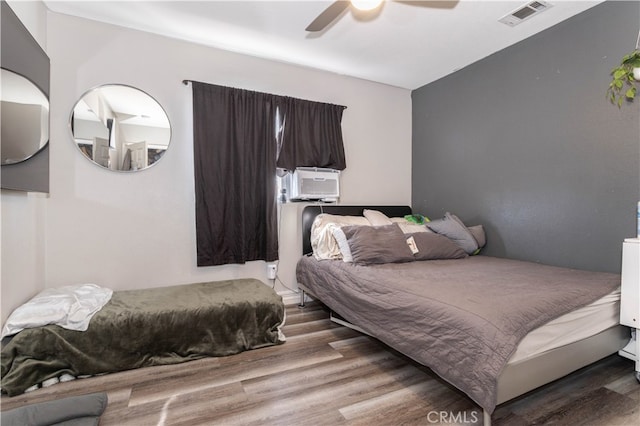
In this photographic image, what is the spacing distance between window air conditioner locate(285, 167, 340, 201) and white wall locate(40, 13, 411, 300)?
21 cm

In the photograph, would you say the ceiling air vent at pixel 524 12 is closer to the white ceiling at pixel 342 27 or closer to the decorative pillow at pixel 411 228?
the white ceiling at pixel 342 27

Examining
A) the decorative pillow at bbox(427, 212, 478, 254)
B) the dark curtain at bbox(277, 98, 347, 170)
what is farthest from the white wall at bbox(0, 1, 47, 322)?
the decorative pillow at bbox(427, 212, 478, 254)

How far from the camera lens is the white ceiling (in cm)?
244

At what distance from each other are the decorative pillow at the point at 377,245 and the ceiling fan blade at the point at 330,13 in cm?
163

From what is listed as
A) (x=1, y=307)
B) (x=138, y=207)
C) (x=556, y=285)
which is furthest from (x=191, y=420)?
(x=556, y=285)

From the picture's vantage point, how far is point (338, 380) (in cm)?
199

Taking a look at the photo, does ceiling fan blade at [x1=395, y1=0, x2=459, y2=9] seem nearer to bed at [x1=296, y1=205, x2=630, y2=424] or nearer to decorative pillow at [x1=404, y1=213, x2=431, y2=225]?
bed at [x1=296, y1=205, x2=630, y2=424]

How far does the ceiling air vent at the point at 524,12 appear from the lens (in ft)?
A: 7.91

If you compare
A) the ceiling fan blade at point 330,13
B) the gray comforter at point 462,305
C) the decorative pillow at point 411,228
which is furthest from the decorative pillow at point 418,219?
the ceiling fan blade at point 330,13

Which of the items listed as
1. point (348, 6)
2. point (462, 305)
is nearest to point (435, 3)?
point (348, 6)

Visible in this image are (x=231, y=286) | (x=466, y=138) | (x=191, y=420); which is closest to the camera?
(x=191, y=420)

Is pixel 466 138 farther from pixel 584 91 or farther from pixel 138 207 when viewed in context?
pixel 138 207

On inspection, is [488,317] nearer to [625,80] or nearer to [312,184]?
[625,80]

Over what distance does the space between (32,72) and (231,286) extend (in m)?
2.02
